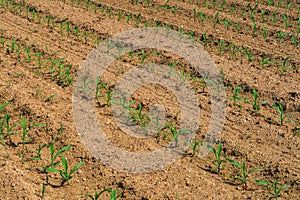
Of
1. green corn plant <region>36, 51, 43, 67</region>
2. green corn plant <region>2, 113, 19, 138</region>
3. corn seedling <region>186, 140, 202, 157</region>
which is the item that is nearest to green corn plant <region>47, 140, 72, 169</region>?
green corn plant <region>2, 113, 19, 138</region>

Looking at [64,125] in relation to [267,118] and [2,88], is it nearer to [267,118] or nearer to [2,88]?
[2,88]

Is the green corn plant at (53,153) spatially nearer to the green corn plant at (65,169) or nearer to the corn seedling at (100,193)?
the green corn plant at (65,169)

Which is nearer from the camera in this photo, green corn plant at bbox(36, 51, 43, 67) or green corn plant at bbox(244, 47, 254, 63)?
green corn plant at bbox(36, 51, 43, 67)

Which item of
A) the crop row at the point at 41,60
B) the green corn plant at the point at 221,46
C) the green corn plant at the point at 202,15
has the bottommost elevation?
the crop row at the point at 41,60

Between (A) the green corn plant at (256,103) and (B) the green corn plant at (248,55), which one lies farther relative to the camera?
(B) the green corn plant at (248,55)

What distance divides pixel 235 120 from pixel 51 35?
2964 millimetres

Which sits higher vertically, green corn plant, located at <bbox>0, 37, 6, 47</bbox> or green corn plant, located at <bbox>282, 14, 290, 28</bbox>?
green corn plant, located at <bbox>282, 14, 290, 28</bbox>

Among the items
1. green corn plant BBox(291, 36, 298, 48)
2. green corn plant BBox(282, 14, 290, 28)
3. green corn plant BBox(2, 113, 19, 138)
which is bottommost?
green corn plant BBox(2, 113, 19, 138)

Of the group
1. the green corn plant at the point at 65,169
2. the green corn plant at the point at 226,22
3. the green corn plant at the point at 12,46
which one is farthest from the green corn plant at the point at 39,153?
the green corn plant at the point at 226,22

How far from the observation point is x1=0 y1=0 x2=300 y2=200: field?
332 cm

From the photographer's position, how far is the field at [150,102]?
3.32 m

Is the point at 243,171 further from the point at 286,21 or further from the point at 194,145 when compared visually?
the point at 286,21

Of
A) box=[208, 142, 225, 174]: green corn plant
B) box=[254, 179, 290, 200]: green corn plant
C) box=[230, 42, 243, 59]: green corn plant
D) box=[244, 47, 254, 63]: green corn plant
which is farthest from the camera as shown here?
box=[230, 42, 243, 59]: green corn plant

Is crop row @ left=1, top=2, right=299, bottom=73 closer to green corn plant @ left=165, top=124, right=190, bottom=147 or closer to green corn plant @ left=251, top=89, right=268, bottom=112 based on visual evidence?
green corn plant @ left=251, top=89, right=268, bottom=112
